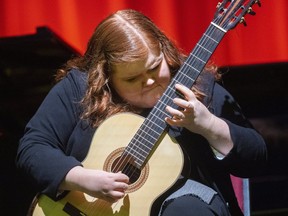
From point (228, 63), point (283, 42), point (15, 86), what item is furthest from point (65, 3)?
point (283, 42)

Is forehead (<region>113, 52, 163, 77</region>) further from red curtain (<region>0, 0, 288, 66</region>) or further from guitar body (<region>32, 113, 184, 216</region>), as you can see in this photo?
red curtain (<region>0, 0, 288, 66</region>)

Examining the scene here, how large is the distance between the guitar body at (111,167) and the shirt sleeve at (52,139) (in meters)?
0.05

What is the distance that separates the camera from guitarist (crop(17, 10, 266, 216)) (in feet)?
6.05

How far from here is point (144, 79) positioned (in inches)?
77.5

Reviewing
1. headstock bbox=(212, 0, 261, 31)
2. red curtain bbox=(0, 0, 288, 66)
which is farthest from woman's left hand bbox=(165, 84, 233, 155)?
red curtain bbox=(0, 0, 288, 66)

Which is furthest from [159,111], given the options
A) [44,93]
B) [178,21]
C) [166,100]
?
[178,21]

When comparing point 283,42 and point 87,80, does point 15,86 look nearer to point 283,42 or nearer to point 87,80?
point 87,80

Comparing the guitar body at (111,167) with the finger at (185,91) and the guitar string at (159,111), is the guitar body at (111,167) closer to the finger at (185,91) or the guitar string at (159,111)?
the guitar string at (159,111)

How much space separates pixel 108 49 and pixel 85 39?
50.9 inches

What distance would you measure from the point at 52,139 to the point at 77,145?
0.08 m

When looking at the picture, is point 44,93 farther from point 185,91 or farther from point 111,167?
point 185,91

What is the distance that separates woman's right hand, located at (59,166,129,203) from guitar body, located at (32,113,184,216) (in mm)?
45

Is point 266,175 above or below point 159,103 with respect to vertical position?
below

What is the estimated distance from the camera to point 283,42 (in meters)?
3.15
